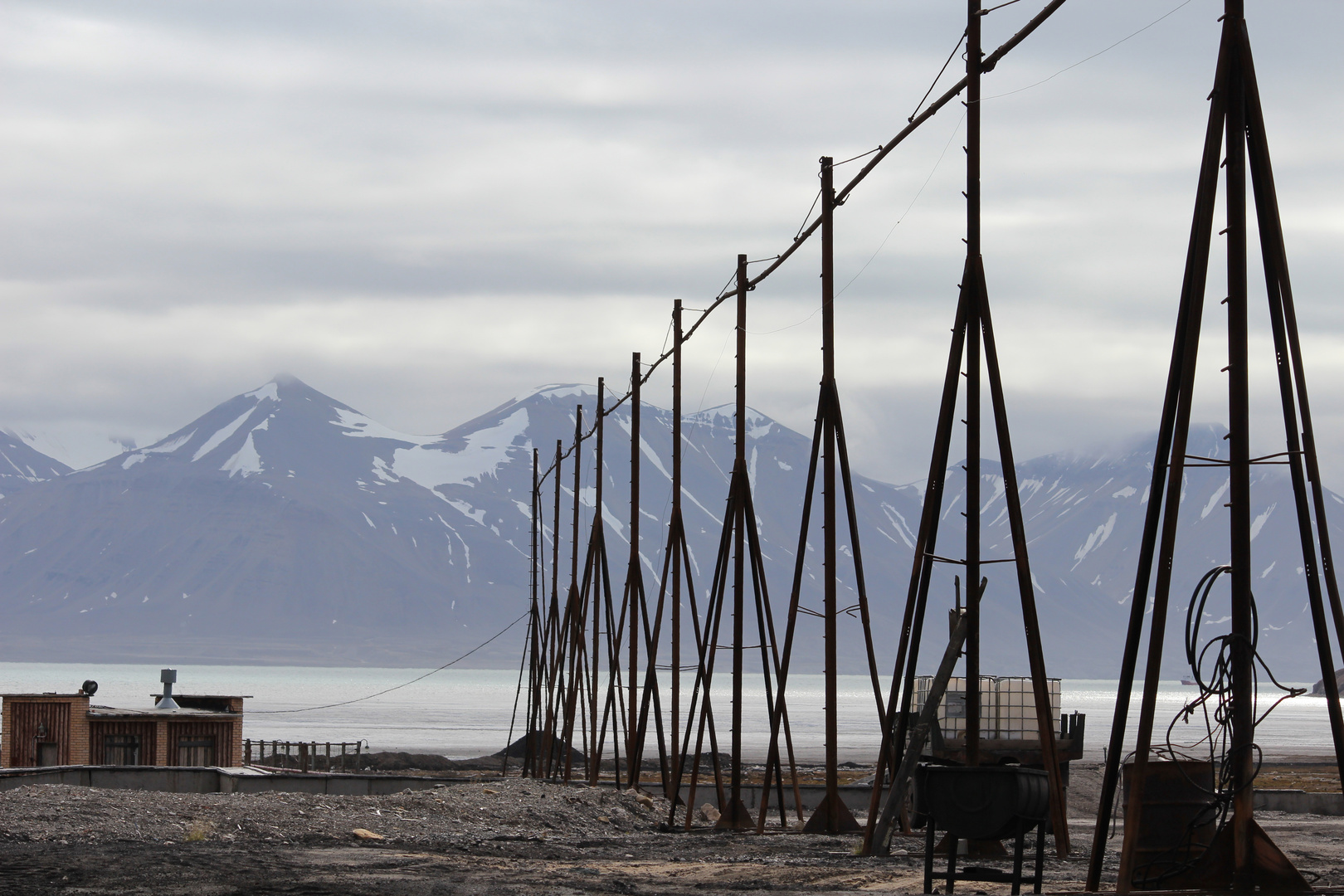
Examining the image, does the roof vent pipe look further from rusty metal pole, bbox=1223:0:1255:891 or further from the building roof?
rusty metal pole, bbox=1223:0:1255:891

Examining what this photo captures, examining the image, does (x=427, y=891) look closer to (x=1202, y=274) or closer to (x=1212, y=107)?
(x=1202, y=274)

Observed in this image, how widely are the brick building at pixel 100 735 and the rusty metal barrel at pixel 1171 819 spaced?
125 ft

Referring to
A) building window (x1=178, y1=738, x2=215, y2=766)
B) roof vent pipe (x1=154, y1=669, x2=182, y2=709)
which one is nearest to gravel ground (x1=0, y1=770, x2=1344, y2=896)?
building window (x1=178, y1=738, x2=215, y2=766)

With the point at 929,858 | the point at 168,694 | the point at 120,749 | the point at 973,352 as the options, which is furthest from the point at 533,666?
the point at 929,858

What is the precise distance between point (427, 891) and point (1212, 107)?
11.0 m

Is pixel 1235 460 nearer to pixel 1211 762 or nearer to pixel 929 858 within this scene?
pixel 1211 762

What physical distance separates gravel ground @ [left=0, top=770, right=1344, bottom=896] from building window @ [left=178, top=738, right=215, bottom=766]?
17467 mm

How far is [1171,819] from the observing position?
1622cm

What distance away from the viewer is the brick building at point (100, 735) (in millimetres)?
48500

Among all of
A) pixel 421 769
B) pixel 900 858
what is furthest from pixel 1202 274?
pixel 421 769

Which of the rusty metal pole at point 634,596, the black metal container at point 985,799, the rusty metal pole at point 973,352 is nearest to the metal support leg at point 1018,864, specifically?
the black metal container at point 985,799

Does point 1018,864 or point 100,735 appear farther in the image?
point 100,735

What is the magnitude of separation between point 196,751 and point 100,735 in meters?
3.33

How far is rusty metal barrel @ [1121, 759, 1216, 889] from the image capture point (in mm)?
16000
